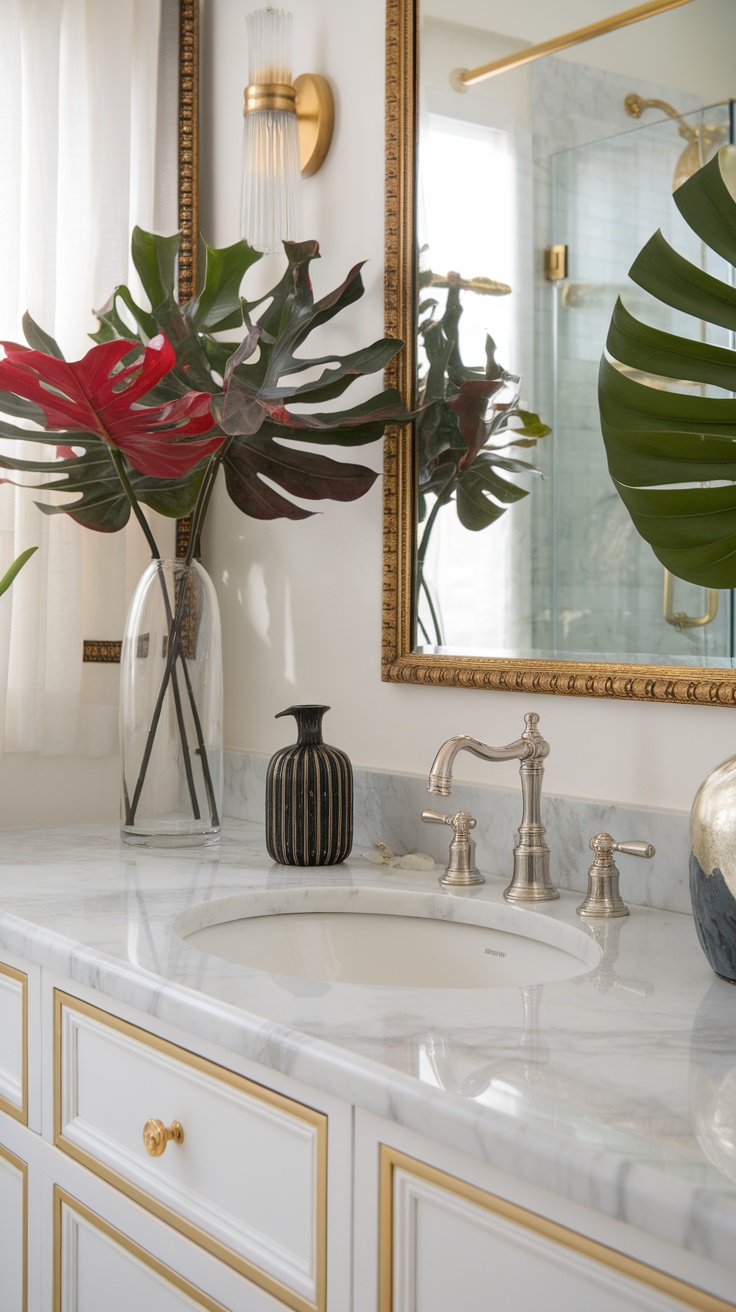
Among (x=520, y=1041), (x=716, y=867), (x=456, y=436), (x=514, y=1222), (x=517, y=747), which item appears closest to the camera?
(x=514, y=1222)

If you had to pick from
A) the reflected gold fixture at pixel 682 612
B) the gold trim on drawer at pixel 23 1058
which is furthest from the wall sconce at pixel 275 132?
the gold trim on drawer at pixel 23 1058

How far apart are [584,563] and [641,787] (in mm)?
251

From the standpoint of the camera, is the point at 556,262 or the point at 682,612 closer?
the point at 682,612

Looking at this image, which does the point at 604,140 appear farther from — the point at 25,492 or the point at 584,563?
the point at 25,492

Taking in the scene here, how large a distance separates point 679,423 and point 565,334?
358 millimetres

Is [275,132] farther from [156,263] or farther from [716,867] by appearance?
[716,867]

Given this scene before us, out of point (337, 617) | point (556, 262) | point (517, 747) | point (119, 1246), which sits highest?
point (556, 262)

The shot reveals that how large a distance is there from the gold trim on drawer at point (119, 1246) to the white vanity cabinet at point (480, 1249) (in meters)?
0.19

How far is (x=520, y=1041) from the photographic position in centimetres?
→ 80

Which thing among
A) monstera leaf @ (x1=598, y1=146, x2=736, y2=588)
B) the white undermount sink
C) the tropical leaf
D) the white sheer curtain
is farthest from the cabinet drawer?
the white sheer curtain

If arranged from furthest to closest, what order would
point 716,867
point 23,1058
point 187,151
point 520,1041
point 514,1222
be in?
point 187,151
point 23,1058
point 716,867
point 520,1041
point 514,1222

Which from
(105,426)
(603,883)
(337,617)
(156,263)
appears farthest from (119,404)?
(603,883)

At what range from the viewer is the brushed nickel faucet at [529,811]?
1.27 metres

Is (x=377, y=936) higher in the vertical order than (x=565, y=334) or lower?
lower
